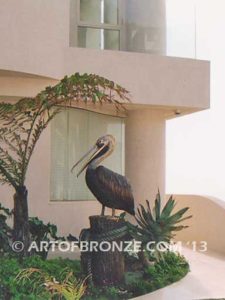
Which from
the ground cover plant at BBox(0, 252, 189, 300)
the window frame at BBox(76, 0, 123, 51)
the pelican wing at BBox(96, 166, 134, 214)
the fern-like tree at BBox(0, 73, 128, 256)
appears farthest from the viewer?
the window frame at BBox(76, 0, 123, 51)

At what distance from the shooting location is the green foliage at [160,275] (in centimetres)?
766

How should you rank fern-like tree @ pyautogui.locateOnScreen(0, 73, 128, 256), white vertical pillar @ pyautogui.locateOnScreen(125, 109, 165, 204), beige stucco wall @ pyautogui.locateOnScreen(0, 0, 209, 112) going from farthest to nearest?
white vertical pillar @ pyautogui.locateOnScreen(125, 109, 165, 204) < beige stucco wall @ pyautogui.locateOnScreen(0, 0, 209, 112) < fern-like tree @ pyautogui.locateOnScreen(0, 73, 128, 256)

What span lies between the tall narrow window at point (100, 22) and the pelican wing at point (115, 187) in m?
3.54

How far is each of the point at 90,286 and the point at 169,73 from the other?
5323mm

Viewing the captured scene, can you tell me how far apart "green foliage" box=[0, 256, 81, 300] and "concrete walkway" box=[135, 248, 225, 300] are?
1.33 m

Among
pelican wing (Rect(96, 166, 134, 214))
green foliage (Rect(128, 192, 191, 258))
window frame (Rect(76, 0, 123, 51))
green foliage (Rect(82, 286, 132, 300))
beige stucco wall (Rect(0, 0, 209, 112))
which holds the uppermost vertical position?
window frame (Rect(76, 0, 123, 51))

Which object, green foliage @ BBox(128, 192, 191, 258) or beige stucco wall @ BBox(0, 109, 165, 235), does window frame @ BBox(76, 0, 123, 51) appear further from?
green foliage @ BBox(128, 192, 191, 258)

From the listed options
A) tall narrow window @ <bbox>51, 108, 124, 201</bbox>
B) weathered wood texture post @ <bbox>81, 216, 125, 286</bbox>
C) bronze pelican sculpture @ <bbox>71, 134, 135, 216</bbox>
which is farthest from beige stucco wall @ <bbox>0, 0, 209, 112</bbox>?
weathered wood texture post @ <bbox>81, 216, 125, 286</bbox>

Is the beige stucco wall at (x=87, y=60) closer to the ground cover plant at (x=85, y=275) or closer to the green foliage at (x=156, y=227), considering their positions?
the ground cover plant at (x=85, y=275)

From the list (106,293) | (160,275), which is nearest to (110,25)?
(160,275)

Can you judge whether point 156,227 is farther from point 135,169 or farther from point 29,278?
point 135,169

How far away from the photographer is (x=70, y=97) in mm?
7590

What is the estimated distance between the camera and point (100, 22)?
10844mm

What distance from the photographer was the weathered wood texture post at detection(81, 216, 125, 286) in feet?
25.2
